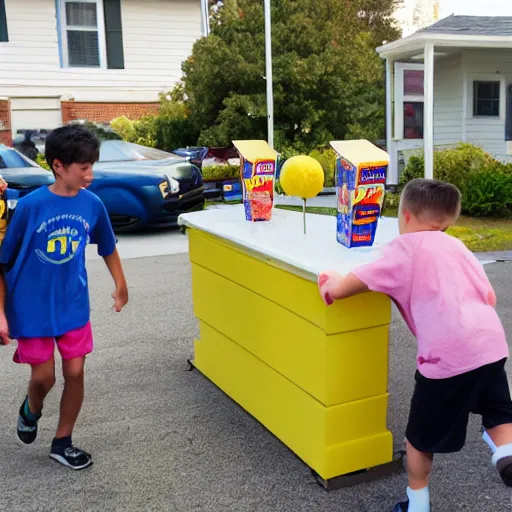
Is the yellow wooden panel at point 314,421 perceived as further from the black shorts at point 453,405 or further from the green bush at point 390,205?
the green bush at point 390,205

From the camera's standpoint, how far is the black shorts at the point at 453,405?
2.32 meters

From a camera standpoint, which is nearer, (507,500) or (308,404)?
(507,500)

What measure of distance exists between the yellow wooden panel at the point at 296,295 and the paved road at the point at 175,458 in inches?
29.1

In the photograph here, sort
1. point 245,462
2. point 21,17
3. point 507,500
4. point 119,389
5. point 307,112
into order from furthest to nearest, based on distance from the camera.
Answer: point 21,17, point 307,112, point 119,389, point 245,462, point 507,500

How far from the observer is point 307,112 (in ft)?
49.6

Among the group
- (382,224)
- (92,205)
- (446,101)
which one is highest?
(446,101)

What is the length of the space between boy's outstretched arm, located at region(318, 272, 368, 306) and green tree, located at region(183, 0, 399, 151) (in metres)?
12.3

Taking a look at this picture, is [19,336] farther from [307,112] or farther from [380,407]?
[307,112]

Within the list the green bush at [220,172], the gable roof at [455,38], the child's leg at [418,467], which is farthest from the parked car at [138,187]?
the child's leg at [418,467]

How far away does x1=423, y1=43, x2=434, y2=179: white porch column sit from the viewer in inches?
431

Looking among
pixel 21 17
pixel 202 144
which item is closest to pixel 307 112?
pixel 202 144

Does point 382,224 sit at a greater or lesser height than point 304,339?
greater

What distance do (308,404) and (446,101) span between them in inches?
497

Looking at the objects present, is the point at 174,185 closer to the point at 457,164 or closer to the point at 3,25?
the point at 457,164
